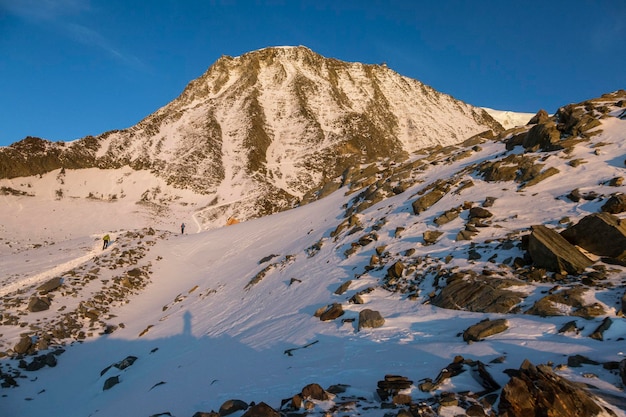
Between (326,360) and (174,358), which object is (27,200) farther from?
(326,360)

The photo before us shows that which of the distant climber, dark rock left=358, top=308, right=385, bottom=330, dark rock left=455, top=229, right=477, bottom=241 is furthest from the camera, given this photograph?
the distant climber

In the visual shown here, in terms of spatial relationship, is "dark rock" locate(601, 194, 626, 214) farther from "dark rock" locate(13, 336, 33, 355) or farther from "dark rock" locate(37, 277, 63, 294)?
"dark rock" locate(37, 277, 63, 294)

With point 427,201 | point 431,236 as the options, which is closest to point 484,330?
point 431,236

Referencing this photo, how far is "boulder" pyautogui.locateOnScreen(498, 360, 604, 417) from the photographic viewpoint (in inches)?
185

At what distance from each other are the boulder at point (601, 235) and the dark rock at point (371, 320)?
549 centimetres

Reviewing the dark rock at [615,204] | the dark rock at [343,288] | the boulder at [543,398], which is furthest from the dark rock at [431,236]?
the boulder at [543,398]

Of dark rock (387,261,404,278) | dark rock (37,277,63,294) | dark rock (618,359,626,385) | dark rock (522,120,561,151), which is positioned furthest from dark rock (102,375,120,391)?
dark rock (522,120,561,151)

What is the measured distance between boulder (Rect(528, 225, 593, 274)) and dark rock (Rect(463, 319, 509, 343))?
2797 millimetres

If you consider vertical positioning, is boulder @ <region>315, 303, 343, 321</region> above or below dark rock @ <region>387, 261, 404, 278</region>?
below

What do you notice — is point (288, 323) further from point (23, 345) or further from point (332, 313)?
point (23, 345)

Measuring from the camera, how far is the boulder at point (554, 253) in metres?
9.66

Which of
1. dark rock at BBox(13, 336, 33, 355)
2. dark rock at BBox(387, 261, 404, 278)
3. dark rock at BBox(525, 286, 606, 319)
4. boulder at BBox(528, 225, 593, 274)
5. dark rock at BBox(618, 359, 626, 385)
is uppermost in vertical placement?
boulder at BBox(528, 225, 593, 274)

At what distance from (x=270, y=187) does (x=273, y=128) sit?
92.9ft

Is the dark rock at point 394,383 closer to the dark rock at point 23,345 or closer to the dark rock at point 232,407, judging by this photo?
the dark rock at point 232,407
